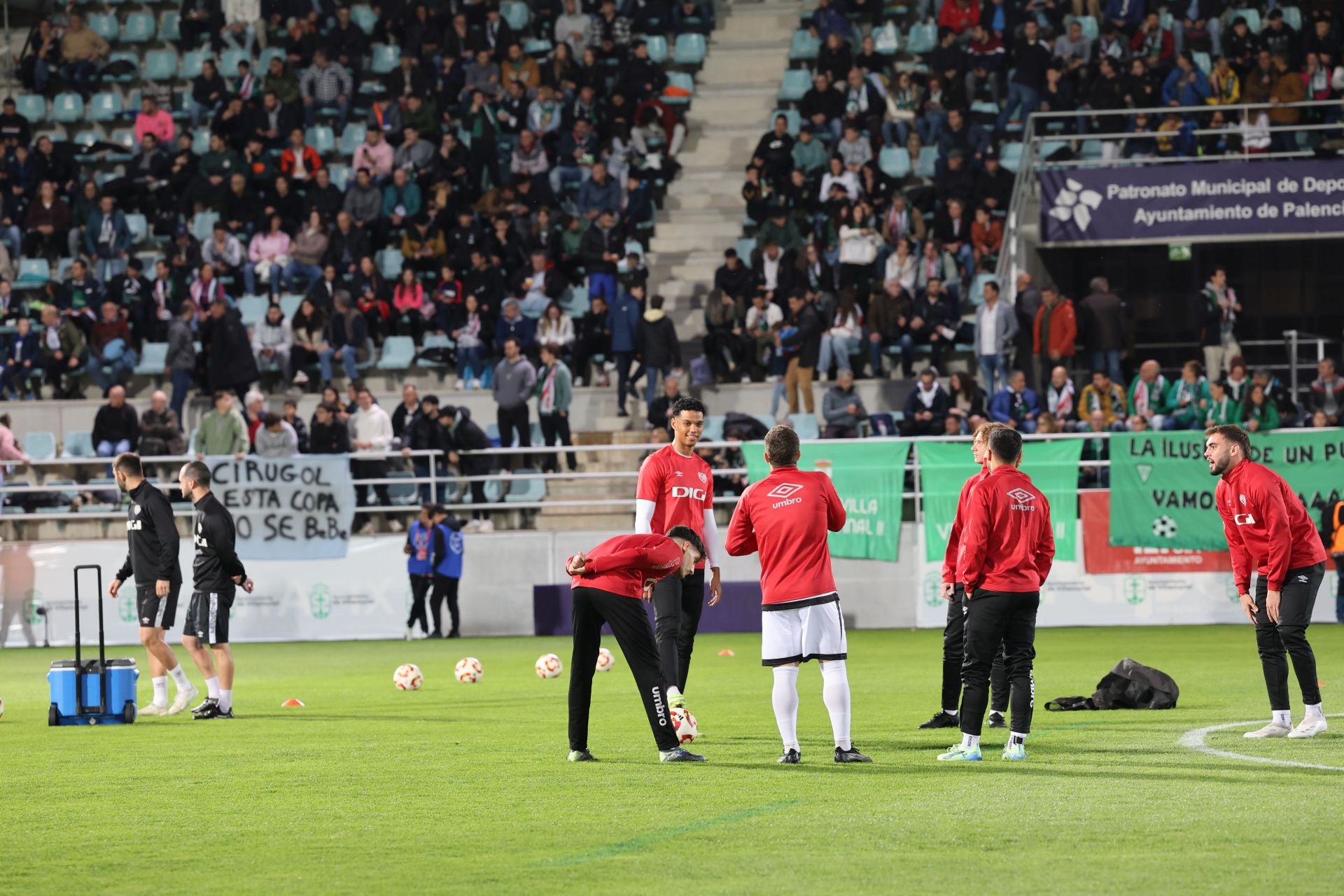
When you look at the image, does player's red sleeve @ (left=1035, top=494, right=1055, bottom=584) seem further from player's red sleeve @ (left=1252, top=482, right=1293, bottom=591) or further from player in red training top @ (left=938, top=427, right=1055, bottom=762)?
player's red sleeve @ (left=1252, top=482, right=1293, bottom=591)

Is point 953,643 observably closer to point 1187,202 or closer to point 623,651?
point 623,651

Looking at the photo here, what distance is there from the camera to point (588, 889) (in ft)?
23.3

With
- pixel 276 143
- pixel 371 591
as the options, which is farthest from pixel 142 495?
pixel 276 143

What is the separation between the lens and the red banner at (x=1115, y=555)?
24.7 meters

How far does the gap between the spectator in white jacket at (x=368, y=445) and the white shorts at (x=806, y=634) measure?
17.3 m

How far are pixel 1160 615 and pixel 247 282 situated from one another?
16.9 m

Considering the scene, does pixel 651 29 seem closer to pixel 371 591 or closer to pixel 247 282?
pixel 247 282

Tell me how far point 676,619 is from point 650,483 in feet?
3.03

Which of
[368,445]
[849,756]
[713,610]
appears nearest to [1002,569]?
[849,756]

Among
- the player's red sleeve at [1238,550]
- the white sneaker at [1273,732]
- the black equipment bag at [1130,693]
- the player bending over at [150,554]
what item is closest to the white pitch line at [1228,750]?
the white sneaker at [1273,732]

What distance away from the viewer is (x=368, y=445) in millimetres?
27625

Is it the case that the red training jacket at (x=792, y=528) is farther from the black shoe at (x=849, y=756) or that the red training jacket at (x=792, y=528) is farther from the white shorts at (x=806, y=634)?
the black shoe at (x=849, y=756)

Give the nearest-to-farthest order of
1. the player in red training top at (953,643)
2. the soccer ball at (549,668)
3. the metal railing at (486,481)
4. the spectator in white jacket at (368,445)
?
the player in red training top at (953,643), the soccer ball at (549,668), the metal railing at (486,481), the spectator in white jacket at (368,445)

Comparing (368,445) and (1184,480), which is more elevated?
(368,445)
